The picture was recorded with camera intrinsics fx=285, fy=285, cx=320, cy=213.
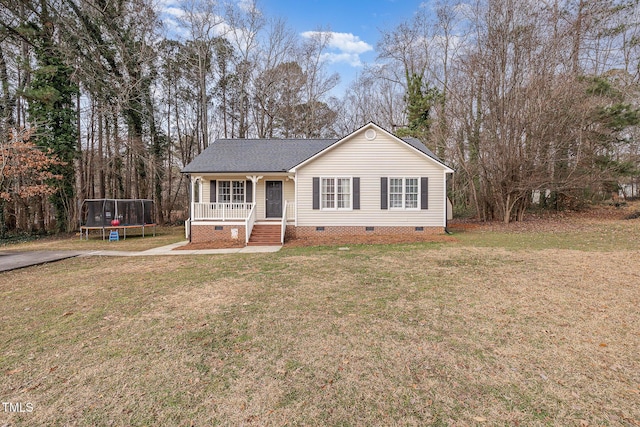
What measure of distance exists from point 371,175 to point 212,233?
7.88 m

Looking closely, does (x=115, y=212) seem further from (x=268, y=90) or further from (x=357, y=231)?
(x=268, y=90)

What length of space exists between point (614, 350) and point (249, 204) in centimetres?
1244

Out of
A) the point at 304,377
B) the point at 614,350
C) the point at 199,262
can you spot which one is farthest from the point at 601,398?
the point at 199,262

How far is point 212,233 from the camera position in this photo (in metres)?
13.1

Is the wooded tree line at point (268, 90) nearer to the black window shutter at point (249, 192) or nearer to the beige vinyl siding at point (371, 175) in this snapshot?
the beige vinyl siding at point (371, 175)

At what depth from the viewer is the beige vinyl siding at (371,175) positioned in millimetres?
13477

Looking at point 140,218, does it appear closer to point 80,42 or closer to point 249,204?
point 249,204

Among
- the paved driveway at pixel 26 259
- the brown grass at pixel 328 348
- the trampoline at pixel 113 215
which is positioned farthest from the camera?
the trampoline at pixel 113 215

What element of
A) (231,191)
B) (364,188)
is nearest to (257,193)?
(231,191)

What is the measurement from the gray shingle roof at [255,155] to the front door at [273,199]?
108 centimetres

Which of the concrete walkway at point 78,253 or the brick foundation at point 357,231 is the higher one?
the brick foundation at point 357,231

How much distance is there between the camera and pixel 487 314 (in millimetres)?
4316

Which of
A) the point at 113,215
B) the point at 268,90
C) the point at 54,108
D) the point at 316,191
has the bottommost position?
the point at 113,215

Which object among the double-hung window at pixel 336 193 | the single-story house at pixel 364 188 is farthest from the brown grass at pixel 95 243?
the double-hung window at pixel 336 193
